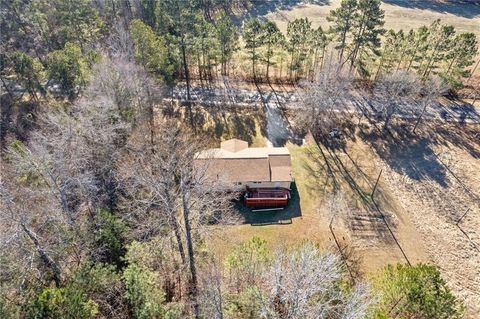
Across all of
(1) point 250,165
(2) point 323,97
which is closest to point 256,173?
(1) point 250,165

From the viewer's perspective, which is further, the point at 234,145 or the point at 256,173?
the point at 234,145

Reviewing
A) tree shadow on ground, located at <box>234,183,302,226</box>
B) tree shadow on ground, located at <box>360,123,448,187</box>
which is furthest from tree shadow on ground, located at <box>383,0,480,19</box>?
tree shadow on ground, located at <box>234,183,302,226</box>

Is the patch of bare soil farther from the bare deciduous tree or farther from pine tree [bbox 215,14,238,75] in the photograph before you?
pine tree [bbox 215,14,238,75]

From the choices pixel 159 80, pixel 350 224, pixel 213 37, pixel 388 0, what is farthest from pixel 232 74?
pixel 388 0

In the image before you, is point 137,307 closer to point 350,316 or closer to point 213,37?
point 350,316

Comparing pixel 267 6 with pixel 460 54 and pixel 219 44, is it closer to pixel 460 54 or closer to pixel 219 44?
pixel 219 44

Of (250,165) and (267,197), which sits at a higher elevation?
(250,165)

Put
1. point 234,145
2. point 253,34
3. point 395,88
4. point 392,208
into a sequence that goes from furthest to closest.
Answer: point 253,34
point 395,88
point 234,145
point 392,208

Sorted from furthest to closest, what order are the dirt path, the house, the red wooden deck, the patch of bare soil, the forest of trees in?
the house
the red wooden deck
the patch of bare soil
the dirt path
the forest of trees
